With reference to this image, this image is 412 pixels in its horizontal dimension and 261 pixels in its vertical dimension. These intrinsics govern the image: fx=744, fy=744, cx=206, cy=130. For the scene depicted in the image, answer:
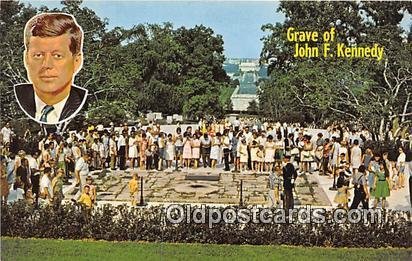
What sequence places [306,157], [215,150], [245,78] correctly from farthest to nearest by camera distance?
[215,150]
[306,157]
[245,78]

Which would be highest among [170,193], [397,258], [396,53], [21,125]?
[396,53]

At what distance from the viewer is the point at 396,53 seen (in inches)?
322

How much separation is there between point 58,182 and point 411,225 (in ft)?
13.0

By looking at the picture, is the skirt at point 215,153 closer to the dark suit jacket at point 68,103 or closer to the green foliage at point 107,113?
the green foliage at point 107,113

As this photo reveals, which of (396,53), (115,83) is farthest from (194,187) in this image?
(396,53)

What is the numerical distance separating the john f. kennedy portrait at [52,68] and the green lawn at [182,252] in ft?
4.77

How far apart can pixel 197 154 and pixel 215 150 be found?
21 centimetres

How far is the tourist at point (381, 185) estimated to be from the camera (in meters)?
8.20

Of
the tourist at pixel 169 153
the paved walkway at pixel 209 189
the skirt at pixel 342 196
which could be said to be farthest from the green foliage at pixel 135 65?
the skirt at pixel 342 196

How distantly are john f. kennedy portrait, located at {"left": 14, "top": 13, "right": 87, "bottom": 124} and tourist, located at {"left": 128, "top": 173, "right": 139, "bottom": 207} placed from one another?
99 cm

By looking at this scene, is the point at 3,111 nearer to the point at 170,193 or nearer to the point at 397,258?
the point at 170,193

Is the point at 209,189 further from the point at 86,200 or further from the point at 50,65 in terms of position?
the point at 50,65

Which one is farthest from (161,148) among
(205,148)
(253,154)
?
(253,154)

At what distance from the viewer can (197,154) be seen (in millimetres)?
8531
